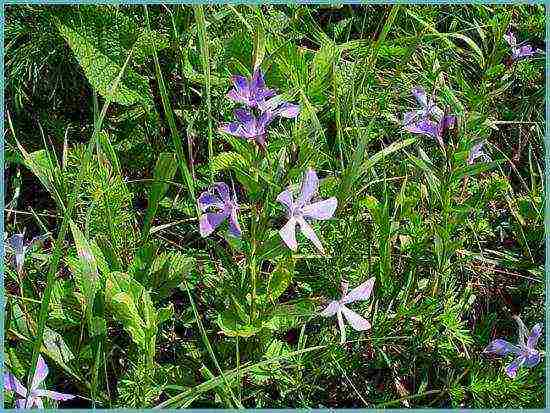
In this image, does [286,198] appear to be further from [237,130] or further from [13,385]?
[13,385]

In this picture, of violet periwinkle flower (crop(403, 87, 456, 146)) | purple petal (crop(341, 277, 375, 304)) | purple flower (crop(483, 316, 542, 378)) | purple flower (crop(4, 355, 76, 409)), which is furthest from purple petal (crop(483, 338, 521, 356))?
purple flower (crop(4, 355, 76, 409))

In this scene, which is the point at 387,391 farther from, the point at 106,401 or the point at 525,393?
the point at 106,401

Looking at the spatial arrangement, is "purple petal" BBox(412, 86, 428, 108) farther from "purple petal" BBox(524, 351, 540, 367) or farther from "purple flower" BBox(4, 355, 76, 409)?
"purple flower" BBox(4, 355, 76, 409)

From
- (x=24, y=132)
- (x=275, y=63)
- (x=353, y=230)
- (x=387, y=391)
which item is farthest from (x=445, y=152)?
(x=24, y=132)


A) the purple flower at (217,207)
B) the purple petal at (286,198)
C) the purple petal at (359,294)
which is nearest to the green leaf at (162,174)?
the purple flower at (217,207)

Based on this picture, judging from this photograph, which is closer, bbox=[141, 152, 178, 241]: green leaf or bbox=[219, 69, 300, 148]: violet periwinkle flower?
bbox=[219, 69, 300, 148]: violet periwinkle flower

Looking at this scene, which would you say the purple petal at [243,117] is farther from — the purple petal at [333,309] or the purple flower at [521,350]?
the purple flower at [521,350]
